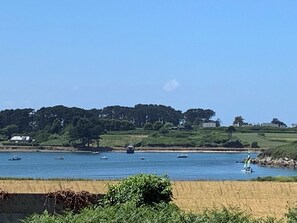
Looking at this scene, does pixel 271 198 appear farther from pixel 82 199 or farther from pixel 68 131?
pixel 68 131

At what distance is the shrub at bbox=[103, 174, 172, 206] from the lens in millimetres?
17250

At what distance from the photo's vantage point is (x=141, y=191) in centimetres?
1748

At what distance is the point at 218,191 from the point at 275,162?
4084 inches

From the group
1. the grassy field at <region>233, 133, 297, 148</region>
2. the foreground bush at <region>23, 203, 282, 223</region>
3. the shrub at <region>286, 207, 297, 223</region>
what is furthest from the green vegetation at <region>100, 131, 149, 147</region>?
the shrub at <region>286, 207, 297, 223</region>

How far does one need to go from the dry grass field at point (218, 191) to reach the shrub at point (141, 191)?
7.28 metres

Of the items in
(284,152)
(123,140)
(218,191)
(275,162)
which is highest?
(123,140)

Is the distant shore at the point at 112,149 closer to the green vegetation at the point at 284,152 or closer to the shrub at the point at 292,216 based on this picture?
the green vegetation at the point at 284,152

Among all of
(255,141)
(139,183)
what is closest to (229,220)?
(139,183)

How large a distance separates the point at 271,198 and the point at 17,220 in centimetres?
1626

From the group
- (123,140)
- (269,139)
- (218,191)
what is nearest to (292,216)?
(218,191)

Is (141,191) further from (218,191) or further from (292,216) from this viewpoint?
(218,191)

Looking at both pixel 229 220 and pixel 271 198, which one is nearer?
pixel 229 220

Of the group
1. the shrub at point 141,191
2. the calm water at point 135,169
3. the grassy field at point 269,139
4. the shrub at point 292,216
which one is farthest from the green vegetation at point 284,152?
the shrub at point 292,216

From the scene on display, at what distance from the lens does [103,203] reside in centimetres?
1672
